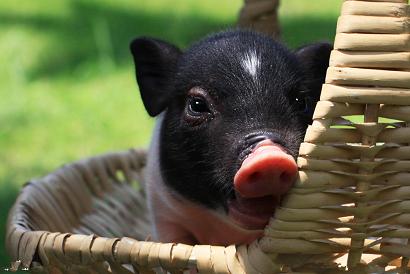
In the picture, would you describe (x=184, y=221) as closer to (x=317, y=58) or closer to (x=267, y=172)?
(x=317, y=58)

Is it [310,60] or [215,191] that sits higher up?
[310,60]

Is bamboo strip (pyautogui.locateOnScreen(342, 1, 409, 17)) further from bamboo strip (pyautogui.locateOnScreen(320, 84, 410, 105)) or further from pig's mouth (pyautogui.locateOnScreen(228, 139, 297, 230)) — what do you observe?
pig's mouth (pyautogui.locateOnScreen(228, 139, 297, 230))

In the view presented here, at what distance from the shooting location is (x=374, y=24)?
1729mm

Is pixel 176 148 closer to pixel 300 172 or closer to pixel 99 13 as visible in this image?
pixel 300 172

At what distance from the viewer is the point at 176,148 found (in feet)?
7.82

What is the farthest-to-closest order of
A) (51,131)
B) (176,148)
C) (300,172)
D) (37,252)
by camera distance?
1. (51,131)
2. (176,148)
3. (37,252)
4. (300,172)

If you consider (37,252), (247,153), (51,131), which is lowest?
(51,131)

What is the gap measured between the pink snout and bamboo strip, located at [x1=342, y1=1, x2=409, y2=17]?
Answer: 12.5 inches

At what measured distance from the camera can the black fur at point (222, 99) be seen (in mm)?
2092

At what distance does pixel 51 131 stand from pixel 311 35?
2.03 m

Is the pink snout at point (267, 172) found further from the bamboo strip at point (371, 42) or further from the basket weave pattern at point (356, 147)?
the bamboo strip at point (371, 42)

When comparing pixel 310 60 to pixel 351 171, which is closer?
pixel 351 171

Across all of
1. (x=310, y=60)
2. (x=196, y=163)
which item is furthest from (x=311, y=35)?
Result: (x=196, y=163)

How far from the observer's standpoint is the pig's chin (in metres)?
2.01
